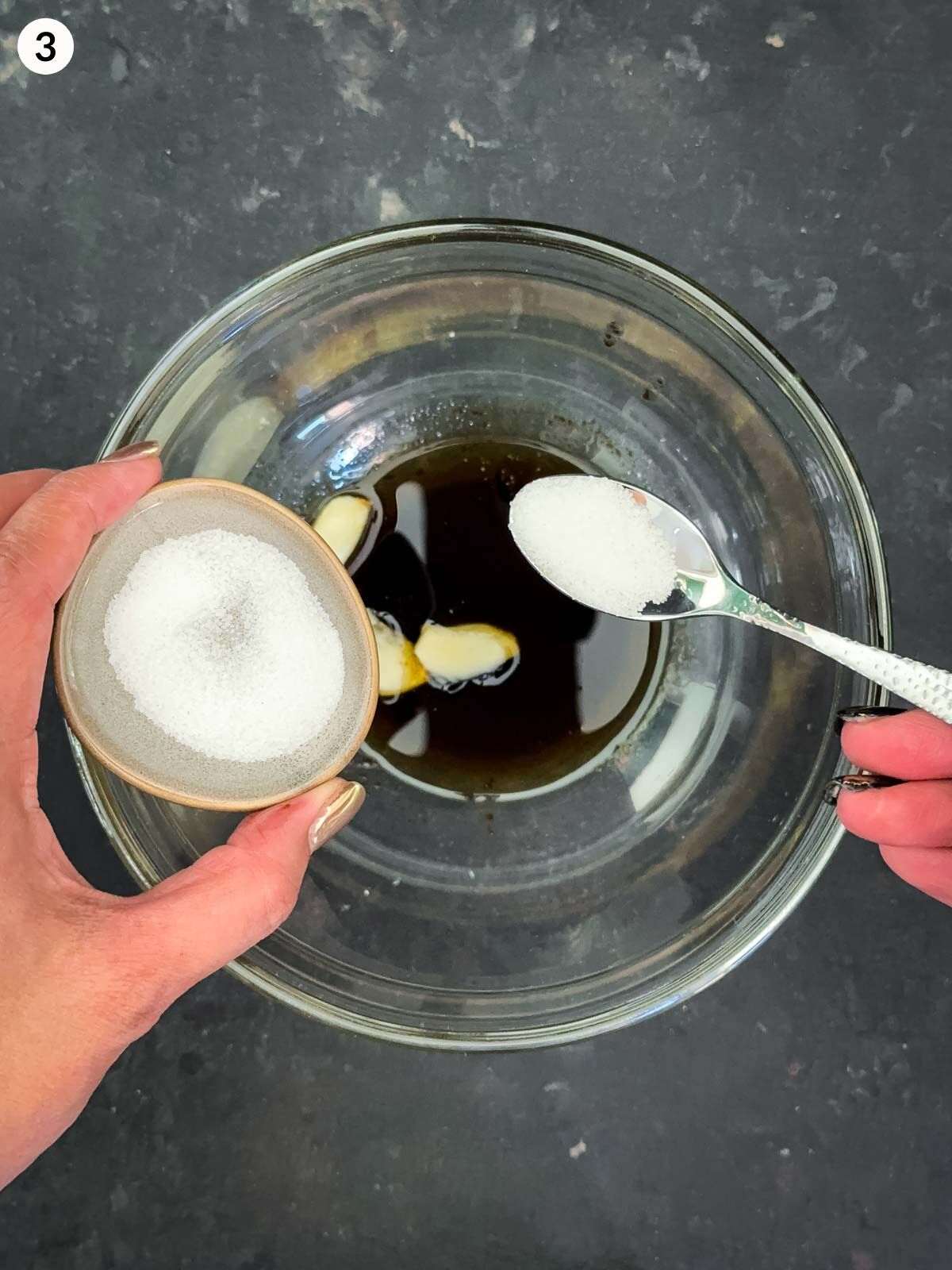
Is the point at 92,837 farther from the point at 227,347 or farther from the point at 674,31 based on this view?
the point at 674,31

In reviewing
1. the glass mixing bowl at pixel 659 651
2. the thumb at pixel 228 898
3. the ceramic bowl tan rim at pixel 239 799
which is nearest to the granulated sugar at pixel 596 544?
the glass mixing bowl at pixel 659 651

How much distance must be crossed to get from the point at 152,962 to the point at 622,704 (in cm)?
56

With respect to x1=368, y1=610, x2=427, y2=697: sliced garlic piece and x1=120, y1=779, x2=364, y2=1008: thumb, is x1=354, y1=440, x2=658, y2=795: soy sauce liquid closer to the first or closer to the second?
x1=368, y1=610, x2=427, y2=697: sliced garlic piece

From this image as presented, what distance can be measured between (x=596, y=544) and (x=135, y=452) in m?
0.45

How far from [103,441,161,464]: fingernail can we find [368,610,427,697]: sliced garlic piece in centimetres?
29

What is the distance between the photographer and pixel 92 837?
114 centimetres

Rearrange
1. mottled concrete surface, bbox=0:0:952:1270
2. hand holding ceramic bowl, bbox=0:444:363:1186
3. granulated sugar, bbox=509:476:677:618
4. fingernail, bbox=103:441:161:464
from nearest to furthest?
hand holding ceramic bowl, bbox=0:444:363:1186, fingernail, bbox=103:441:161:464, granulated sugar, bbox=509:476:677:618, mottled concrete surface, bbox=0:0:952:1270

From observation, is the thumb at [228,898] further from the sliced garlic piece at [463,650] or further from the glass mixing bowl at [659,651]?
the sliced garlic piece at [463,650]

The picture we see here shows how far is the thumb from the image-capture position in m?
0.83

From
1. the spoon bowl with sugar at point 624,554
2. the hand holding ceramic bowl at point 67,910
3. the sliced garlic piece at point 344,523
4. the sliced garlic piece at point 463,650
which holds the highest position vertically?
the spoon bowl with sugar at point 624,554

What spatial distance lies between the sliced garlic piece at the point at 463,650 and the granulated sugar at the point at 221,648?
0.68ft

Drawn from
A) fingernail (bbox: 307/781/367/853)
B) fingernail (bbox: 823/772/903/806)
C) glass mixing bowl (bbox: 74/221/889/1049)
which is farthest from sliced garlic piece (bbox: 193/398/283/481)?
fingernail (bbox: 823/772/903/806)

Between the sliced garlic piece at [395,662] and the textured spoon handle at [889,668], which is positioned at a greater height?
the textured spoon handle at [889,668]

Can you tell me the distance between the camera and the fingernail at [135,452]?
36.7 inches
